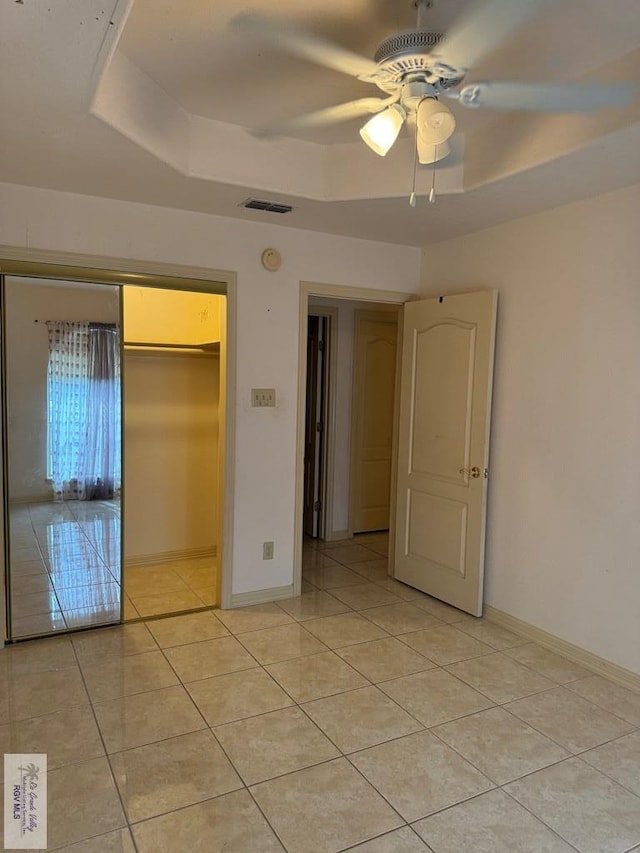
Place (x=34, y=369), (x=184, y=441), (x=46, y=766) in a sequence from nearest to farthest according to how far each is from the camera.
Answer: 1. (x=46, y=766)
2. (x=34, y=369)
3. (x=184, y=441)

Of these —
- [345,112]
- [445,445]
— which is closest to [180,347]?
[445,445]

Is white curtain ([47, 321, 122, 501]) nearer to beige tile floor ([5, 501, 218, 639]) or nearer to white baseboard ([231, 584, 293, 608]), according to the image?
beige tile floor ([5, 501, 218, 639])

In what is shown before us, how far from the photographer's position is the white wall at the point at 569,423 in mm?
2877

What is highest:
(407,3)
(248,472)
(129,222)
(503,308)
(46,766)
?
(407,3)

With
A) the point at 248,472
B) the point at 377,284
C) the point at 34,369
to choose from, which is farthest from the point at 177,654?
the point at 377,284

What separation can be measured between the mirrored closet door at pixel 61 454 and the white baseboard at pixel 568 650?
2299 millimetres

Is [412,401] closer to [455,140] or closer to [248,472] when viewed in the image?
[248,472]

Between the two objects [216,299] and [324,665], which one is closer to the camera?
[324,665]

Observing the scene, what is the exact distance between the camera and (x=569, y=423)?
3.15 m

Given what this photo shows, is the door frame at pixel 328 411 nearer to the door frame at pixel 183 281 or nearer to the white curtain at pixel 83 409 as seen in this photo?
the door frame at pixel 183 281

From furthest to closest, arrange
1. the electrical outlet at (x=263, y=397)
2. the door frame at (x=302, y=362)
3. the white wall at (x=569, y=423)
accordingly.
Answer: the door frame at (x=302, y=362) → the electrical outlet at (x=263, y=397) → the white wall at (x=569, y=423)

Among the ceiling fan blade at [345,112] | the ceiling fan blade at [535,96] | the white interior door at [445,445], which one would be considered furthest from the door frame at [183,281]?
the ceiling fan blade at [535,96]

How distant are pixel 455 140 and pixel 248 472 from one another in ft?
7.21

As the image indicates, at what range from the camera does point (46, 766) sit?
2180 mm
